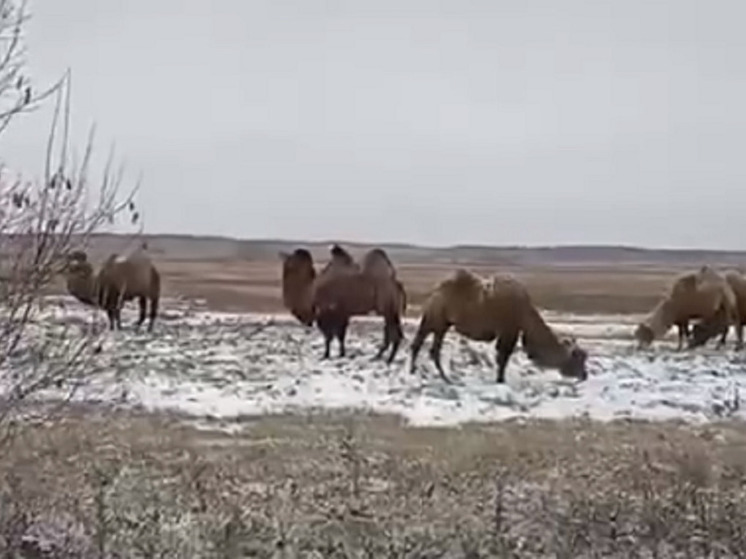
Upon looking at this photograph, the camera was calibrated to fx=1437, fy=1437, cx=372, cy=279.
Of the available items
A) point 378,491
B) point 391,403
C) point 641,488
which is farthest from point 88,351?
point 391,403

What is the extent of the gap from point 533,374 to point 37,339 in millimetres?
13058

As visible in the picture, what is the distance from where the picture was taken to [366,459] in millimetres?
11859

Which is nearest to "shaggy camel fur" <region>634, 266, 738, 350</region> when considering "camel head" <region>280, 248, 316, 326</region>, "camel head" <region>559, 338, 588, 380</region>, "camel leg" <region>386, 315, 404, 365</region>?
"camel head" <region>280, 248, 316, 326</region>

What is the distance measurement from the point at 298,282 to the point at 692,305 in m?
7.79

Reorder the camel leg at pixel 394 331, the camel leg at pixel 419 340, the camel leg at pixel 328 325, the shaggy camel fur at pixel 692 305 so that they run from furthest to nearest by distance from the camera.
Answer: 1. the shaggy camel fur at pixel 692 305
2. the camel leg at pixel 328 325
3. the camel leg at pixel 394 331
4. the camel leg at pixel 419 340

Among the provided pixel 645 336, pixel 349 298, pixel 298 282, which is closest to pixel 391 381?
pixel 349 298

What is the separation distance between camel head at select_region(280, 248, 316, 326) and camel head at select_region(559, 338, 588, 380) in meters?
7.69

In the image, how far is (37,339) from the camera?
28.0 ft

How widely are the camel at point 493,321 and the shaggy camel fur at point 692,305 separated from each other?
7.00 metres

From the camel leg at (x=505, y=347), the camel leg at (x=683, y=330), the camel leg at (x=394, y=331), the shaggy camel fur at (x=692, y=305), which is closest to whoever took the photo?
the camel leg at (x=505, y=347)

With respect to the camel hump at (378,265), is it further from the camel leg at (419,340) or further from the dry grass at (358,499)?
the dry grass at (358,499)

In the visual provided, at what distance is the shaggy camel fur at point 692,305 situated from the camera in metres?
28.0

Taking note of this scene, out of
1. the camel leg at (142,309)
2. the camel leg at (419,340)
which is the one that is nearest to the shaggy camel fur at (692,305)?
the camel leg at (419,340)

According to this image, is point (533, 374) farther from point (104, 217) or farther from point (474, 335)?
point (104, 217)
